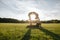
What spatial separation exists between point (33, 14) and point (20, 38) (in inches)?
143

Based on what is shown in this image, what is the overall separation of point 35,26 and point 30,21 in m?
0.61

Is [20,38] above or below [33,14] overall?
below

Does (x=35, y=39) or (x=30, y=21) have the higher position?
(x=30, y=21)

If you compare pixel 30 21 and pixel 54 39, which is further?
pixel 30 21

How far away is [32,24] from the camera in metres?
9.11

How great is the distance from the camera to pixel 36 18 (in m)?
9.05

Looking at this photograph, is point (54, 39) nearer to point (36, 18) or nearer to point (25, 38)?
point (25, 38)

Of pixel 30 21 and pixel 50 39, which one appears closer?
pixel 50 39

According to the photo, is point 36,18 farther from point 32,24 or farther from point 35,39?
point 35,39

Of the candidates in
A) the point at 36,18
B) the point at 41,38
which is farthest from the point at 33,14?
the point at 41,38

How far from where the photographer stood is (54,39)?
18.2ft

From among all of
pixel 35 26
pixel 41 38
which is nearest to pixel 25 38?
pixel 41 38

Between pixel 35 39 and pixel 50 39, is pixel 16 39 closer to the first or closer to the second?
pixel 35 39

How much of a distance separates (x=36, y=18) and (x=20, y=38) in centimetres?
353
